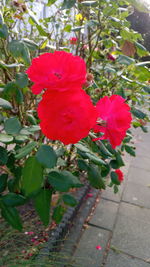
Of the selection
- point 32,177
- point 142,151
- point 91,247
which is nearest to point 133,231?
Result: point 91,247

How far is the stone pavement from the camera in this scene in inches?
72.9

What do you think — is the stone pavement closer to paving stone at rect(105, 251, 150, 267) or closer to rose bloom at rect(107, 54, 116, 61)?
paving stone at rect(105, 251, 150, 267)

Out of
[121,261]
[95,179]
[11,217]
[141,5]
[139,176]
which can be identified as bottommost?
[139,176]

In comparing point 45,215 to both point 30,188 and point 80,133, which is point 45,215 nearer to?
point 30,188

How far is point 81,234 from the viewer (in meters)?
2.07

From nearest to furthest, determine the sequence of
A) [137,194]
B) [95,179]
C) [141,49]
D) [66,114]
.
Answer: [66,114], [95,179], [141,49], [137,194]

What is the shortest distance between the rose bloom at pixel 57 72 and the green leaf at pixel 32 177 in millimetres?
279

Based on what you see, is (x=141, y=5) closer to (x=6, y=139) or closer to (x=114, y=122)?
(x=114, y=122)

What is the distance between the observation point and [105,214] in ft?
7.81

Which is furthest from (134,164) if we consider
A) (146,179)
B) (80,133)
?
(80,133)

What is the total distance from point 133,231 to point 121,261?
0.39m

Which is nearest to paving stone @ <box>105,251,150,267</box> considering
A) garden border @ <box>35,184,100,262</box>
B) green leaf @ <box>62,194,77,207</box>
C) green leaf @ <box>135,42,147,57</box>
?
garden border @ <box>35,184,100,262</box>

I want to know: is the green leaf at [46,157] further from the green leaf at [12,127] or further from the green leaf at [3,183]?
the green leaf at [3,183]

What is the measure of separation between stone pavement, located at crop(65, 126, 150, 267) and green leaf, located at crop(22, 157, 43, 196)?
70 centimetres
